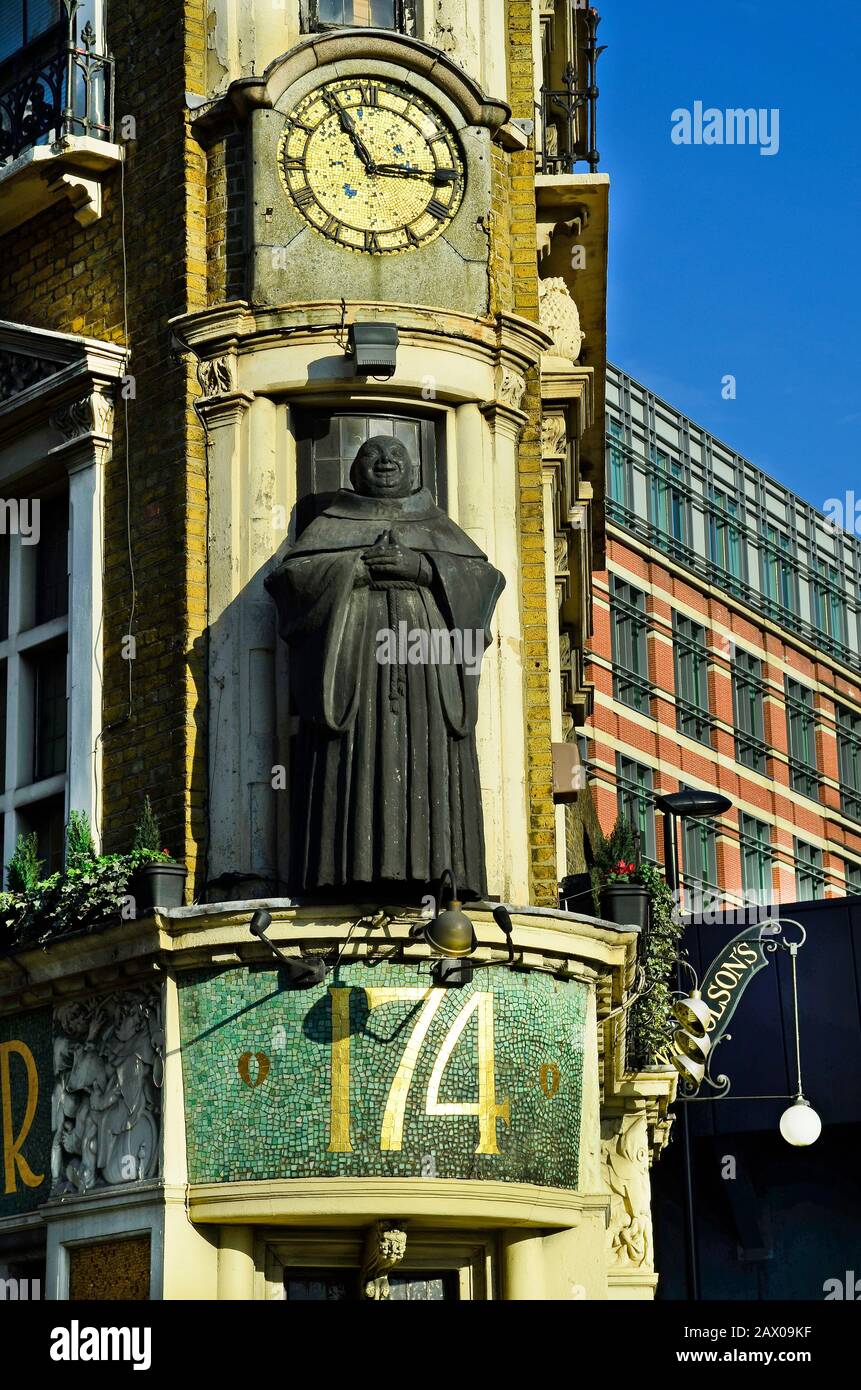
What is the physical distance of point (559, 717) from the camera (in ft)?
77.9

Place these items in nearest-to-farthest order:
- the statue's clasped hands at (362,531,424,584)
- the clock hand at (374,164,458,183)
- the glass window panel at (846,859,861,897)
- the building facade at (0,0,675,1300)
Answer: the building facade at (0,0,675,1300) → the statue's clasped hands at (362,531,424,584) → the clock hand at (374,164,458,183) → the glass window panel at (846,859,861,897)

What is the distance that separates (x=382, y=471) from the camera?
19.9 metres

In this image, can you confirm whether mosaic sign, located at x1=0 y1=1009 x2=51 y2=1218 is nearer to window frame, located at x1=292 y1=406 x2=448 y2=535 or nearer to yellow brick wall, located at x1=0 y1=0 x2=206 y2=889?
yellow brick wall, located at x1=0 y1=0 x2=206 y2=889

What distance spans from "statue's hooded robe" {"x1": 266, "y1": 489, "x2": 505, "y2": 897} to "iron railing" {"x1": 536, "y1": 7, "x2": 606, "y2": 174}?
6263 mm

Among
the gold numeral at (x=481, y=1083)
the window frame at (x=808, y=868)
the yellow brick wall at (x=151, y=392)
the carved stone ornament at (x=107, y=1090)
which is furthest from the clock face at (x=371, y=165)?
the window frame at (x=808, y=868)

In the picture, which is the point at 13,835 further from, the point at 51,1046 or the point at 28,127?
the point at 28,127

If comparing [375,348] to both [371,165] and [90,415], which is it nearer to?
[371,165]

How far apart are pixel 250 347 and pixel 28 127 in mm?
4015

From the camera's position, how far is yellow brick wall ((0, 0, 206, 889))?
20484mm

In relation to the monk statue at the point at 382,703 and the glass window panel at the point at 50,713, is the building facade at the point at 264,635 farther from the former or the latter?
the monk statue at the point at 382,703

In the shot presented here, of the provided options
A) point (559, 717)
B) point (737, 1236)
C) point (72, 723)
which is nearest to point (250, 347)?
point (72, 723)

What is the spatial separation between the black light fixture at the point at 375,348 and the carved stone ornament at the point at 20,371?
3217 millimetres

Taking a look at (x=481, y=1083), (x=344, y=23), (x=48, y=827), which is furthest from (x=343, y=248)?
(x=481, y=1083)

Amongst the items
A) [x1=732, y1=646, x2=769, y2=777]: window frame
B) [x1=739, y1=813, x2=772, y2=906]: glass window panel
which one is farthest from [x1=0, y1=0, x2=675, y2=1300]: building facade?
[x1=732, y1=646, x2=769, y2=777]: window frame
